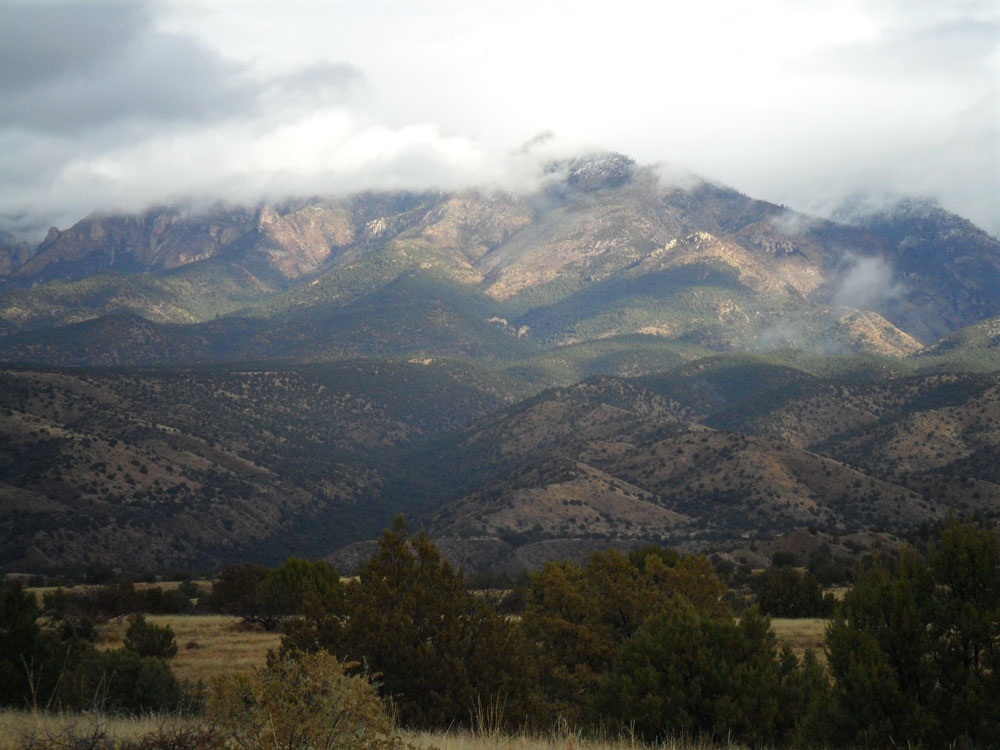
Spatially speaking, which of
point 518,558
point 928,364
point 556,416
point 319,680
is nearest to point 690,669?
point 319,680

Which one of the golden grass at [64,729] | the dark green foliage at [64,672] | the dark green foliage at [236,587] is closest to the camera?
the golden grass at [64,729]

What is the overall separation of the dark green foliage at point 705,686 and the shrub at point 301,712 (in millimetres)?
7698

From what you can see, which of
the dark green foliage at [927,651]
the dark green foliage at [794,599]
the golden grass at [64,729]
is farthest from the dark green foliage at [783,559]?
the golden grass at [64,729]

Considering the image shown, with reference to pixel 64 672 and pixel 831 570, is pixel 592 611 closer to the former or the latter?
pixel 64 672

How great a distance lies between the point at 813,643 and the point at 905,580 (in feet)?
56.6

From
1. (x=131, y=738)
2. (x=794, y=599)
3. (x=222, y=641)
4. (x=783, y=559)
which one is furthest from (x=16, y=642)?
(x=783, y=559)

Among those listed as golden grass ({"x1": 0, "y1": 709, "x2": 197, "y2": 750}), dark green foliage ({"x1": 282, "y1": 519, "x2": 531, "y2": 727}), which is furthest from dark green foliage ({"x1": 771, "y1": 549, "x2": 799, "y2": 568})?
golden grass ({"x1": 0, "y1": 709, "x2": 197, "y2": 750})

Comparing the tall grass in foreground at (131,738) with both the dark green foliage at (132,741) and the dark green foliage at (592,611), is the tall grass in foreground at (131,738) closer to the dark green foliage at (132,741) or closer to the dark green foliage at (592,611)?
the dark green foliage at (132,741)

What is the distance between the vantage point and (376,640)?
15.7 m

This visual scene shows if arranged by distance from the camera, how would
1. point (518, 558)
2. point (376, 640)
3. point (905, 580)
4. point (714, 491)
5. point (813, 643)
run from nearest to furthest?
point (905, 580) → point (376, 640) → point (813, 643) → point (518, 558) → point (714, 491)

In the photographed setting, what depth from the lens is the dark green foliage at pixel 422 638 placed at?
15.5 meters

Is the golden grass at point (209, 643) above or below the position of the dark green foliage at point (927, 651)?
below

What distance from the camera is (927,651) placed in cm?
1371

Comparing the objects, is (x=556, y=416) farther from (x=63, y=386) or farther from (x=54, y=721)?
(x=54, y=721)
